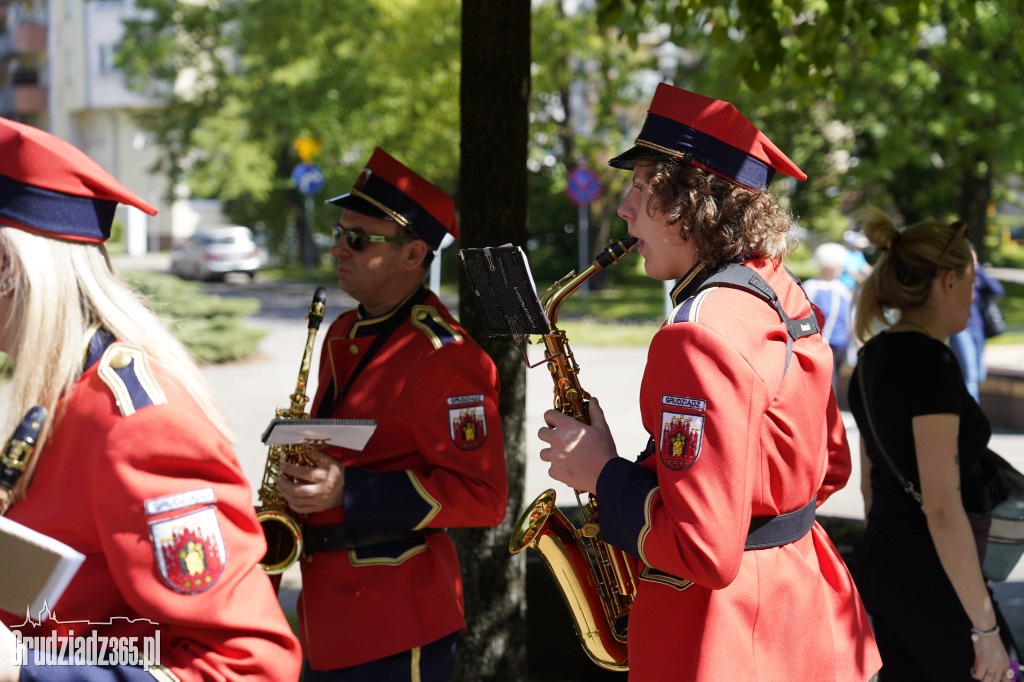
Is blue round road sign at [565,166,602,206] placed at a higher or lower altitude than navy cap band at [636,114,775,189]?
higher

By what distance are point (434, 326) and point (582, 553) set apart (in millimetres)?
818

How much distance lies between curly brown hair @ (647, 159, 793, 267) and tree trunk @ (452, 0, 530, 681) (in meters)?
1.73

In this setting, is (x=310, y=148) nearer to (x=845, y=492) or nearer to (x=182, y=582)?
(x=845, y=492)

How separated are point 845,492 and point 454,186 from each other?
21.6 meters

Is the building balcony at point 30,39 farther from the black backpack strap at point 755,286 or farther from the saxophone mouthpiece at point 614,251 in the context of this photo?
the black backpack strap at point 755,286

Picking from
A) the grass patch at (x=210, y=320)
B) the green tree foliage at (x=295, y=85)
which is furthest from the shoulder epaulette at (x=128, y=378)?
the green tree foliage at (x=295, y=85)

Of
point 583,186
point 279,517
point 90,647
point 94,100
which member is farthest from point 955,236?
point 94,100

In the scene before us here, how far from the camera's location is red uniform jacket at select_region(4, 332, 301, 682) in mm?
1698

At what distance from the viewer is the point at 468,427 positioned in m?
2.96

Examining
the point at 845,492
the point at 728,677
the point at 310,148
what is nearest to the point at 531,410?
the point at 845,492

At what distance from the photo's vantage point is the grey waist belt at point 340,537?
2936 mm

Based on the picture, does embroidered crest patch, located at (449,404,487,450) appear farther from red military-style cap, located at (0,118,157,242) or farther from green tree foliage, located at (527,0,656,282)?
green tree foliage, located at (527,0,656,282)

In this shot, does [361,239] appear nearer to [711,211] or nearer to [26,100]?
[711,211]

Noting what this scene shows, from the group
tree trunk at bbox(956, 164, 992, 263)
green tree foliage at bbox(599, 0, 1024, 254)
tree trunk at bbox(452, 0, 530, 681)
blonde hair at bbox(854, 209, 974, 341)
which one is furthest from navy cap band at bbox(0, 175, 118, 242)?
tree trunk at bbox(956, 164, 992, 263)
